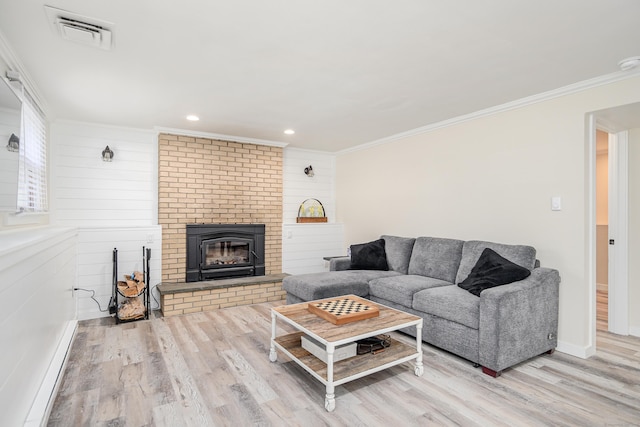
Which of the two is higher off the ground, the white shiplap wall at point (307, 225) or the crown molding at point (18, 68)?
the crown molding at point (18, 68)

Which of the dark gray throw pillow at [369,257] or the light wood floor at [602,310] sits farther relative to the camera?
the dark gray throw pillow at [369,257]

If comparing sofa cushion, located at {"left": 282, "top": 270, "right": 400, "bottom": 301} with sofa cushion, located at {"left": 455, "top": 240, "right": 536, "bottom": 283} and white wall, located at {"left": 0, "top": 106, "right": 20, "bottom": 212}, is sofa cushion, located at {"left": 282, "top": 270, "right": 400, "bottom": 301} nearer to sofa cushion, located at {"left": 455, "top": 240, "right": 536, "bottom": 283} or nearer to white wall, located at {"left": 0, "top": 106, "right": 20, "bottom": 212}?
sofa cushion, located at {"left": 455, "top": 240, "right": 536, "bottom": 283}

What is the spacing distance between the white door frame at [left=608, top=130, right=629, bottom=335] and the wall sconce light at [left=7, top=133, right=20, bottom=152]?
505 centimetres

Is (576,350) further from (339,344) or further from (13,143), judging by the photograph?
(13,143)

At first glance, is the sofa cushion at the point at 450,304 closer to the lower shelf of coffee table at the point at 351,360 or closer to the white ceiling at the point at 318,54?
the lower shelf of coffee table at the point at 351,360

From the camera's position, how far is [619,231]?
3412 millimetres

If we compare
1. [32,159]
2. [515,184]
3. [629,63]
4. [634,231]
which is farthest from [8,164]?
[634,231]

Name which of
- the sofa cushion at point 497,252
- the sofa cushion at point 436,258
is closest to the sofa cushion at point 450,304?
the sofa cushion at point 497,252

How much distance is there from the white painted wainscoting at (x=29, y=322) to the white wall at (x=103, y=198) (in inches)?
47.2

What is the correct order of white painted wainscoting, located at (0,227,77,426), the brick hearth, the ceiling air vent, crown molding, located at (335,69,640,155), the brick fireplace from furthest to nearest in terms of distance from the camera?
the brick fireplace < the brick hearth < crown molding, located at (335,69,640,155) < the ceiling air vent < white painted wainscoting, located at (0,227,77,426)

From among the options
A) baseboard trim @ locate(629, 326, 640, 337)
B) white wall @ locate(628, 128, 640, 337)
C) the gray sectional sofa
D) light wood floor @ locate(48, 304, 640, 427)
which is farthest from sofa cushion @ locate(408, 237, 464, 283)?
baseboard trim @ locate(629, 326, 640, 337)

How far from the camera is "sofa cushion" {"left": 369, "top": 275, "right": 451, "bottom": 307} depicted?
3.30 meters

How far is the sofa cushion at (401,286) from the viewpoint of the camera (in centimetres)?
330

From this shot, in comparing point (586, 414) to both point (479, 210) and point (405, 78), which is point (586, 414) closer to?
point (479, 210)
